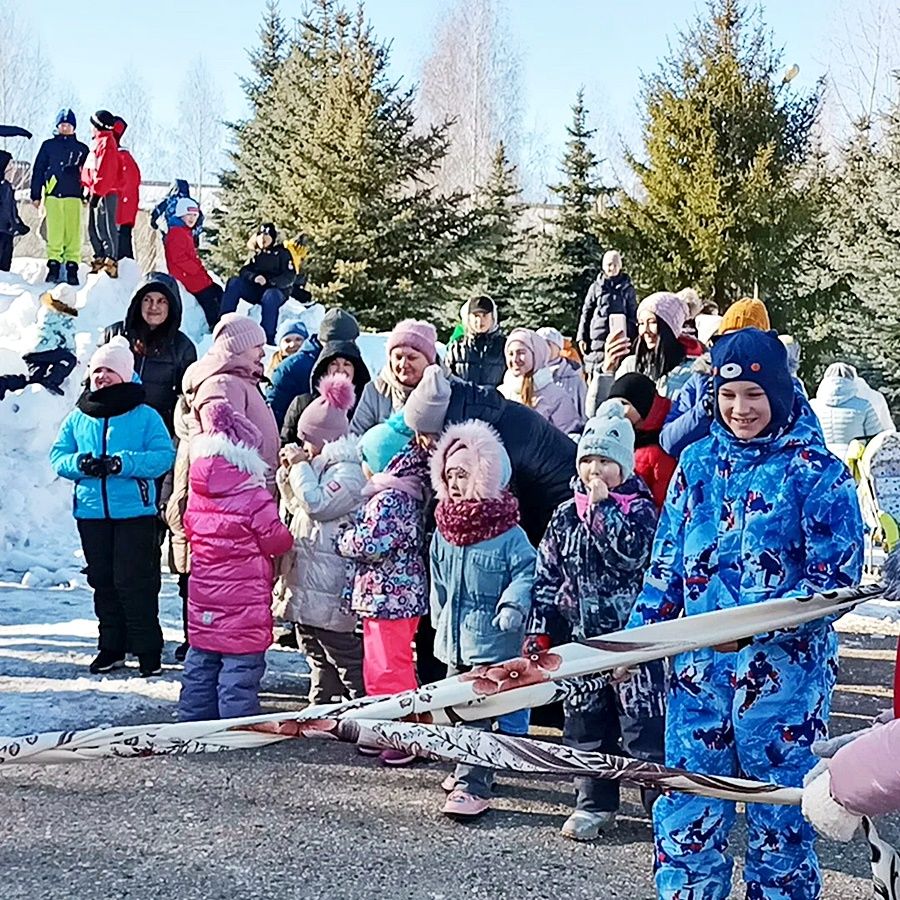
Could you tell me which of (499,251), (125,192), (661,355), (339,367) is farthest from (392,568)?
(499,251)

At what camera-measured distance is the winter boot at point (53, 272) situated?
1537 centimetres

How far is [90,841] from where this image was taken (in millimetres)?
4508

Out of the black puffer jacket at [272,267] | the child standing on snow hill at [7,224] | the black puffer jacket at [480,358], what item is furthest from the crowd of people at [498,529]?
the child standing on snow hill at [7,224]

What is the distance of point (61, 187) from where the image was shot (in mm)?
14836

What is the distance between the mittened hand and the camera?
15.6 ft

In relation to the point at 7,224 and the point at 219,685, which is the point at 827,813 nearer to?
the point at 219,685

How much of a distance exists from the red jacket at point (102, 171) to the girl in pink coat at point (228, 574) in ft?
32.8

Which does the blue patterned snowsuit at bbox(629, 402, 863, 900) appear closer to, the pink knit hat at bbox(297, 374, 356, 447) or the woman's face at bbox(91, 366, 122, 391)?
the pink knit hat at bbox(297, 374, 356, 447)

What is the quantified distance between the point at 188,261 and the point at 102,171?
65.7 inches

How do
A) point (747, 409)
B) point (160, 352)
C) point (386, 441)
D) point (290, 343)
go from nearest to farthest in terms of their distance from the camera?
1. point (747, 409)
2. point (386, 441)
3. point (160, 352)
4. point (290, 343)

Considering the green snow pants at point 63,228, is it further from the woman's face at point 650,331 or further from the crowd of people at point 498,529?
the woman's face at point 650,331

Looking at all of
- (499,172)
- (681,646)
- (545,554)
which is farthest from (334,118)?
(681,646)

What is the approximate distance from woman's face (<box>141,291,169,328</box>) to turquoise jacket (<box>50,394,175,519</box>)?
1.13 meters

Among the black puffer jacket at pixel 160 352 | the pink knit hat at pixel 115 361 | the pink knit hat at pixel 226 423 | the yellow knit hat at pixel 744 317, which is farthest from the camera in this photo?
the black puffer jacket at pixel 160 352
